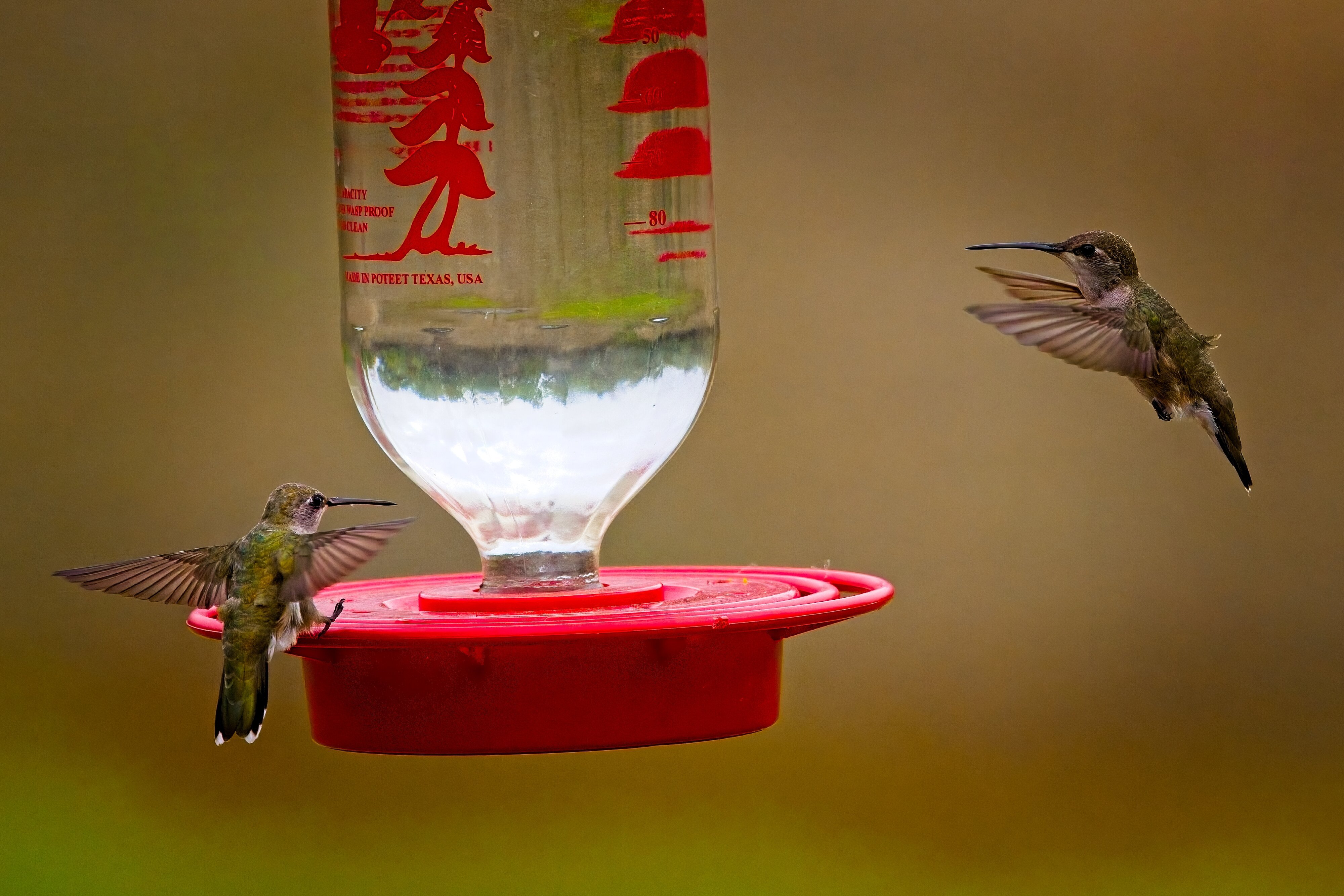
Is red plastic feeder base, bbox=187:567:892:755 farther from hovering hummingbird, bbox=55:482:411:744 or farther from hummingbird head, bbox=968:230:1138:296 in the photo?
hummingbird head, bbox=968:230:1138:296

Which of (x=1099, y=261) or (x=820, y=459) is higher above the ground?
(x=1099, y=261)

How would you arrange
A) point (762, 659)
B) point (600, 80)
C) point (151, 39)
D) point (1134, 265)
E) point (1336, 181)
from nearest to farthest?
point (762, 659) < point (600, 80) < point (1134, 265) < point (151, 39) < point (1336, 181)

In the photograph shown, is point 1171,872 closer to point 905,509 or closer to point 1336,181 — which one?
point 905,509

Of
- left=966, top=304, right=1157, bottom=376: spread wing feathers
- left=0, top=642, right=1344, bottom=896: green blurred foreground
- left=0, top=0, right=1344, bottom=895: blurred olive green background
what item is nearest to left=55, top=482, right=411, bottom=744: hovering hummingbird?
left=966, top=304, right=1157, bottom=376: spread wing feathers

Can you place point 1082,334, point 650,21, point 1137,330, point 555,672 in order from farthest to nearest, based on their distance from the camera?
point 1137,330 < point 1082,334 < point 650,21 < point 555,672

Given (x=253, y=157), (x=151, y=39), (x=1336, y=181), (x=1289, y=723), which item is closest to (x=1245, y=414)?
(x=1336, y=181)

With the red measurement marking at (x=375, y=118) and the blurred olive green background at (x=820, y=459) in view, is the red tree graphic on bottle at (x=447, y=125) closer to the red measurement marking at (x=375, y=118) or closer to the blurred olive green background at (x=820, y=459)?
the red measurement marking at (x=375, y=118)

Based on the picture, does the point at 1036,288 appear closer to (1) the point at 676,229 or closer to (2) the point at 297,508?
(1) the point at 676,229

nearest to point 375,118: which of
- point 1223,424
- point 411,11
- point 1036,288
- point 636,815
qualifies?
point 411,11
